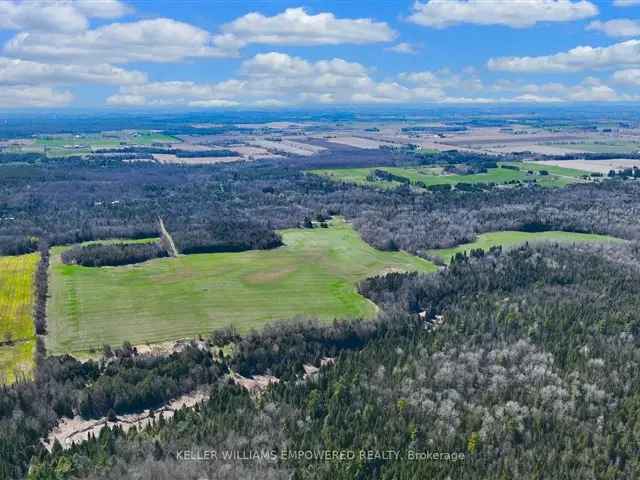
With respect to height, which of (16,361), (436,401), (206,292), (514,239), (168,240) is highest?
(514,239)

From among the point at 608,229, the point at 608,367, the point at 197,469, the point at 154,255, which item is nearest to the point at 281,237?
the point at 154,255

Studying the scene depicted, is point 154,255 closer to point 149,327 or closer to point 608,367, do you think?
point 149,327

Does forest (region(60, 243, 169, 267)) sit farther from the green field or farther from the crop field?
the green field

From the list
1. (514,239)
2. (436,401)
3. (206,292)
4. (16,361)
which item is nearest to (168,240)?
(206,292)

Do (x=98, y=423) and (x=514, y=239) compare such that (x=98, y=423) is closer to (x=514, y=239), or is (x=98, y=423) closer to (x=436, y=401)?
(x=436, y=401)

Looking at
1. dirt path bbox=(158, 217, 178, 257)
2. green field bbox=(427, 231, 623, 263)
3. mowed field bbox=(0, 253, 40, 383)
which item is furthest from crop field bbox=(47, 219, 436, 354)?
green field bbox=(427, 231, 623, 263)

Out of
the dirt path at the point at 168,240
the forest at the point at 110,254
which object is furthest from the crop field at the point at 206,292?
the dirt path at the point at 168,240
